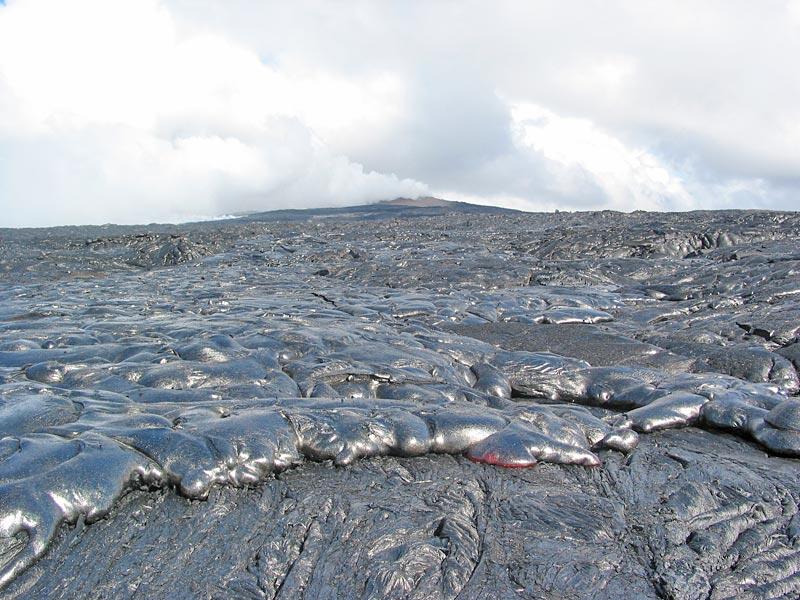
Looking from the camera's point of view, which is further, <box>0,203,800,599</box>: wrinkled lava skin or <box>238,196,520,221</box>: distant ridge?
<box>238,196,520,221</box>: distant ridge

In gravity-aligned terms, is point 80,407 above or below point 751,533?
above

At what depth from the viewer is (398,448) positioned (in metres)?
3.98

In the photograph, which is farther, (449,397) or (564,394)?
(564,394)

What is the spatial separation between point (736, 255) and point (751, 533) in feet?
35.3

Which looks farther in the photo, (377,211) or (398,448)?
(377,211)

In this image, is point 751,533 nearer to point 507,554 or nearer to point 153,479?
point 507,554

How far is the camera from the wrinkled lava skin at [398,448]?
9.51 feet

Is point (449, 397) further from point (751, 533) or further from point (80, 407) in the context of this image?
point (80, 407)

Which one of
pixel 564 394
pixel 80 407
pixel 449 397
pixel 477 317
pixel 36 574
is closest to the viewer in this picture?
pixel 36 574

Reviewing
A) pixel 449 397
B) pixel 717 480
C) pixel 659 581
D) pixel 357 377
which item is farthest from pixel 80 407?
pixel 717 480

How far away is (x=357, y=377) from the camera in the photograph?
534cm

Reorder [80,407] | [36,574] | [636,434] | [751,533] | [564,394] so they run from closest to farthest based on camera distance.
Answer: [36,574] → [751,533] → [80,407] → [636,434] → [564,394]

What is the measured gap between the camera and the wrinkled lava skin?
2898 millimetres

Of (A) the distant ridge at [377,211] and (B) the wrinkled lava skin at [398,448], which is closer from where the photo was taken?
(B) the wrinkled lava skin at [398,448]
